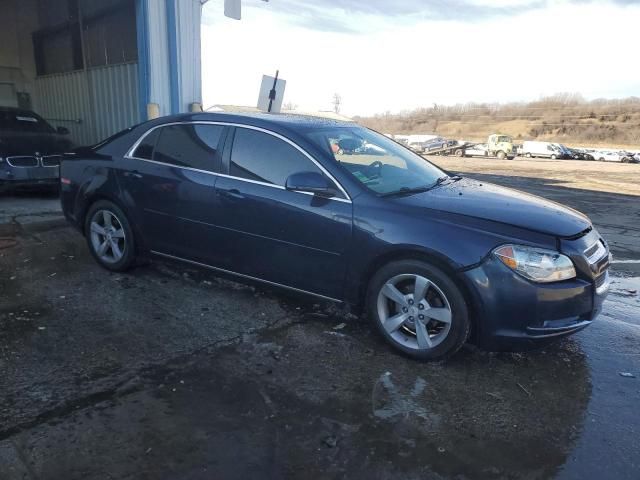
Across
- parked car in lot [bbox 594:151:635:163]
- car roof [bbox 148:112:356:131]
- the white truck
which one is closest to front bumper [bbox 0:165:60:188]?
car roof [bbox 148:112:356:131]

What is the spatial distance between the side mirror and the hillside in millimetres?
86840

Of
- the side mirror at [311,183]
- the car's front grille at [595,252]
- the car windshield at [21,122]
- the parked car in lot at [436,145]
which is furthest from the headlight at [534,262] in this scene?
the parked car in lot at [436,145]

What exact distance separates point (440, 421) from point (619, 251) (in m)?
5.90

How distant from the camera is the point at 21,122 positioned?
9648mm

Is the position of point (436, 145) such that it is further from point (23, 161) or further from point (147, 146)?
point (147, 146)

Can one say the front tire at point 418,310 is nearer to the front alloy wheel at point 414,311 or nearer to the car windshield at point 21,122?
the front alloy wheel at point 414,311

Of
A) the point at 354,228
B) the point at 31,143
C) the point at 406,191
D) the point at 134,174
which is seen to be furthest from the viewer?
the point at 31,143

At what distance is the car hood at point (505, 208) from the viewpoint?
3297 mm

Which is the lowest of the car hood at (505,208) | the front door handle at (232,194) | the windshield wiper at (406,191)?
the front door handle at (232,194)

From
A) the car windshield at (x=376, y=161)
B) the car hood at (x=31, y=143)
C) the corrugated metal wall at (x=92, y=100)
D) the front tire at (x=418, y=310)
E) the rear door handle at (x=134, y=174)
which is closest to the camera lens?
the front tire at (x=418, y=310)

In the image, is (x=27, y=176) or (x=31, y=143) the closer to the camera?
(x=27, y=176)

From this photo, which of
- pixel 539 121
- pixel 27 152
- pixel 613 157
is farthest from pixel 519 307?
pixel 539 121

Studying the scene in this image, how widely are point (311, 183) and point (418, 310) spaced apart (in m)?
1.16

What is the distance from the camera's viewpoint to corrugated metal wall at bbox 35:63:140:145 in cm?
1050
